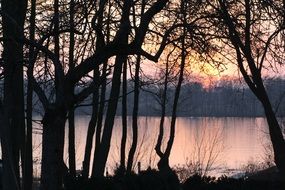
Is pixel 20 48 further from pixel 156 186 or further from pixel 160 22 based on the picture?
pixel 160 22

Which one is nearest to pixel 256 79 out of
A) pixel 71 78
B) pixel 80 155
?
pixel 71 78

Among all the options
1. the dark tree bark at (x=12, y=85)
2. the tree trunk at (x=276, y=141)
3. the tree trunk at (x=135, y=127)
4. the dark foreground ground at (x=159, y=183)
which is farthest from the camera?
the tree trunk at (x=135, y=127)

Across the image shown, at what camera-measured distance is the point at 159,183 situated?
299 inches

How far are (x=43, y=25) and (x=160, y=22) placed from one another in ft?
10.0

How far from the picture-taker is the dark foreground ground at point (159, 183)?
7.37 metres

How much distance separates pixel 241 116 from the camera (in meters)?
76.2

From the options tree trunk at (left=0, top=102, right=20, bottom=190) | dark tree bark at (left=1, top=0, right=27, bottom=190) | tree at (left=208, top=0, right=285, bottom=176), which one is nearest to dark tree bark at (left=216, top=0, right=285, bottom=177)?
tree at (left=208, top=0, right=285, bottom=176)

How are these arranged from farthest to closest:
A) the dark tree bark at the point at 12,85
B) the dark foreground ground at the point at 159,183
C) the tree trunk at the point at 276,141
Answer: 1. the tree trunk at the point at 276,141
2. the dark foreground ground at the point at 159,183
3. the dark tree bark at the point at 12,85

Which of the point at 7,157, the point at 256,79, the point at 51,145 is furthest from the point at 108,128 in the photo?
the point at 51,145

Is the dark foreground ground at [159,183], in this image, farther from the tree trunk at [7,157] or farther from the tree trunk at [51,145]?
the tree trunk at [51,145]

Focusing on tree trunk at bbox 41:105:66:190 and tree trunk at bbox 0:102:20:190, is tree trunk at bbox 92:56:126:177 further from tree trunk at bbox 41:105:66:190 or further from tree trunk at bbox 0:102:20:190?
tree trunk at bbox 41:105:66:190

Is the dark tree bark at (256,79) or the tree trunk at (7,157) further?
the dark tree bark at (256,79)

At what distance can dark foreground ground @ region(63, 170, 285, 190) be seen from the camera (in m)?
7.37

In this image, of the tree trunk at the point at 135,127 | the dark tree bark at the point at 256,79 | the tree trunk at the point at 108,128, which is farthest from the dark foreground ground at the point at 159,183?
the tree trunk at the point at 135,127
